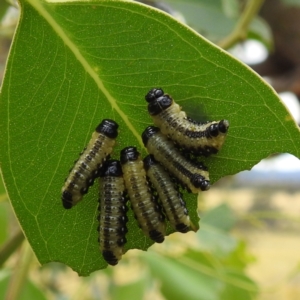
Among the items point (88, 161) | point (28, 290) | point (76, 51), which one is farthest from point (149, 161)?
point (28, 290)

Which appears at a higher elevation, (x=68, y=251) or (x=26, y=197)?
(x=26, y=197)

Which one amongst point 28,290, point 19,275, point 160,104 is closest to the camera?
point 160,104

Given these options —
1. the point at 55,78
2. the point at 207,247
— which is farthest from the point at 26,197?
the point at 207,247

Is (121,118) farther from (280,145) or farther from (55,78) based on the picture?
(280,145)

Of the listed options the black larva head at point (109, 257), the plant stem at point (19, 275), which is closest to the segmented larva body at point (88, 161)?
the black larva head at point (109, 257)

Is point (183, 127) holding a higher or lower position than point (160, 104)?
lower

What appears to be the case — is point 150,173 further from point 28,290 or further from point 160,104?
point 28,290
